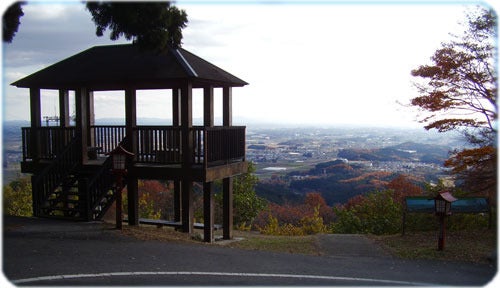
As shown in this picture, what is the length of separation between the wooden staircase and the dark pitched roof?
1.77 meters

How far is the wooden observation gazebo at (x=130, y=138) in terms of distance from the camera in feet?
32.7

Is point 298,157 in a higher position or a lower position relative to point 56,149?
lower

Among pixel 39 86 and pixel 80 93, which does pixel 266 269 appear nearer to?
pixel 80 93

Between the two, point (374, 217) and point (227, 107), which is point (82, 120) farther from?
point (374, 217)

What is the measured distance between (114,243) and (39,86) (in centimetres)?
564

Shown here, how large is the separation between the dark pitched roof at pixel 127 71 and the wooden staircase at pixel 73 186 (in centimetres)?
177

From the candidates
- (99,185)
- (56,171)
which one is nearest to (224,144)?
(99,185)

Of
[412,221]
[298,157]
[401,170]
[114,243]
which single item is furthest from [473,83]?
[298,157]

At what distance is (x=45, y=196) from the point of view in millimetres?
10859

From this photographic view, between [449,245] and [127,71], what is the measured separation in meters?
8.59

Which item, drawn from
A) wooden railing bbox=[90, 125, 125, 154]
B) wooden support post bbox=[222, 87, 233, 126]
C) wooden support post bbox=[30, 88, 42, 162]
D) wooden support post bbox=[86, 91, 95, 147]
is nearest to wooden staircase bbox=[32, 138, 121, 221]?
wooden railing bbox=[90, 125, 125, 154]

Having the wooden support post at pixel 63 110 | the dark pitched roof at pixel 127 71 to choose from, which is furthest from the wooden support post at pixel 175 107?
the wooden support post at pixel 63 110

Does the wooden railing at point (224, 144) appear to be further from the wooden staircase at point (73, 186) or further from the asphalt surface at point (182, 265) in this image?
the wooden staircase at point (73, 186)

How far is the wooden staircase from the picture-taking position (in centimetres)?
1043
